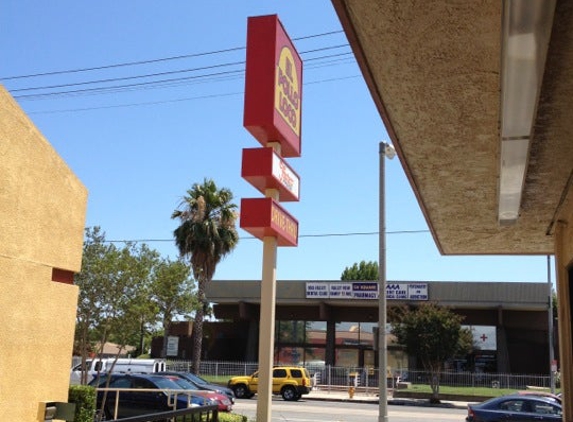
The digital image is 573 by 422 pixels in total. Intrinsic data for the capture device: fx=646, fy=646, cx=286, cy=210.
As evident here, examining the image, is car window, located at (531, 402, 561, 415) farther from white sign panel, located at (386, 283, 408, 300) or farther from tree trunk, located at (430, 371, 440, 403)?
white sign panel, located at (386, 283, 408, 300)

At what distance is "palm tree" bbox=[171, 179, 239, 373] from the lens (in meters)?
38.0

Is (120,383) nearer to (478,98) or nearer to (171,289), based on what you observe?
(171,289)

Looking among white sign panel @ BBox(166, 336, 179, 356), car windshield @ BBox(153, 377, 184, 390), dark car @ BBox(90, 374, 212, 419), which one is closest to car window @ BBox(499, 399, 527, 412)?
dark car @ BBox(90, 374, 212, 419)

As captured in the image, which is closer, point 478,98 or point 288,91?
point 478,98

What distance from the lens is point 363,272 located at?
246 feet

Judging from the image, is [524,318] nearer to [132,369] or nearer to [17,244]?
[132,369]

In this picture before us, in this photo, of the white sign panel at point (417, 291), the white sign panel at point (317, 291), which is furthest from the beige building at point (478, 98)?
the white sign panel at point (317, 291)

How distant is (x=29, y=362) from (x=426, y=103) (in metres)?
3.52

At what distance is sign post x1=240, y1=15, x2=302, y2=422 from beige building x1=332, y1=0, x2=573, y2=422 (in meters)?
2.73

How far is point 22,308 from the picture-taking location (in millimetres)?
4684

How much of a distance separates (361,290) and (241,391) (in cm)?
1214

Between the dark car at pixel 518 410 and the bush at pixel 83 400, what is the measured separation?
960cm

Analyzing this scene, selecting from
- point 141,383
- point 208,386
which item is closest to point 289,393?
point 208,386

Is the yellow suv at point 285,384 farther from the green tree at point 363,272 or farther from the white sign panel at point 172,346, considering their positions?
the green tree at point 363,272
